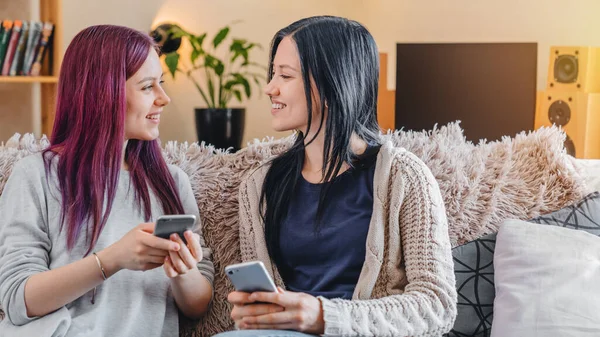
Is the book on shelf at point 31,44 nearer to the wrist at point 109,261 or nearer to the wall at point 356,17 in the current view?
the wall at point 356,17

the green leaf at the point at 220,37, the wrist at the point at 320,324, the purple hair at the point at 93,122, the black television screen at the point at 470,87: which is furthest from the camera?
the green leaf at the point at 220,37

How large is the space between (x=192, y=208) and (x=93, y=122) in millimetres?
255

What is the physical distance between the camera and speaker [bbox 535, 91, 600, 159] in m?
3.49

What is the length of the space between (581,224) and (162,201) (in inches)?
33.7

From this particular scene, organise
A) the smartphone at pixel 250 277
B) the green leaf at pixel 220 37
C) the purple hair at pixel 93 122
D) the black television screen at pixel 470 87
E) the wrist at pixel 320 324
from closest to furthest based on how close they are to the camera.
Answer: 1. the smartphone at pixel 250 277
2. the wrist at pixel 320 324
3. the purple hair at pixel 93 122
4. the black television screen at pixel 470 87
5. the green leaf at pixel 220 37

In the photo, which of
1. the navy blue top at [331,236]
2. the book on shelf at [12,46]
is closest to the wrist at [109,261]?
the navy blue top at [331,236]

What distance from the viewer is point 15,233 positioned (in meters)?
1.44

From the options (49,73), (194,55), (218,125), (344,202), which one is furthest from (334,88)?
(194,55)

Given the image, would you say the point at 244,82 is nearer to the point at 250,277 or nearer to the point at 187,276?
the point at 187,276

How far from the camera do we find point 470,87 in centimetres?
376

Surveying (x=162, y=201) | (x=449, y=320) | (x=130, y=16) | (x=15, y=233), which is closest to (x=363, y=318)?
(x=449, y=320)

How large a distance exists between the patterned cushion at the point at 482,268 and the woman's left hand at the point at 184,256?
0.59 meters

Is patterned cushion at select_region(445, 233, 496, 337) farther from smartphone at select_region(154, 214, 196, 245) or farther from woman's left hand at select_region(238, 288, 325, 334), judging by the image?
smartphone at select_region(154, 214, 196, 245)

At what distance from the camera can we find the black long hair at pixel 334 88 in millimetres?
1525
